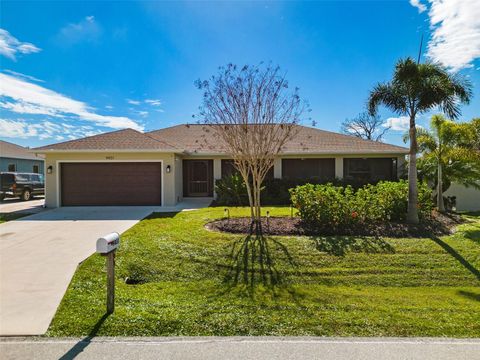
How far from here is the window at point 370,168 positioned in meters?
17.4

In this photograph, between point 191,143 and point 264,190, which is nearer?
point 264,190

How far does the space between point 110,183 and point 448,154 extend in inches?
611

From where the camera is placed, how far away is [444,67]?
30.2 ft

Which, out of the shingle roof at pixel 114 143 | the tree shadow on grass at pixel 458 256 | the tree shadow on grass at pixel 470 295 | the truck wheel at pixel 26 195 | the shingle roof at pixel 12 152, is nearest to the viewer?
the tree shadow on grass at pixel 470 295

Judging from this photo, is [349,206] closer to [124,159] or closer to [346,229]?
[346,229]

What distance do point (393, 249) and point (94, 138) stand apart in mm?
14461

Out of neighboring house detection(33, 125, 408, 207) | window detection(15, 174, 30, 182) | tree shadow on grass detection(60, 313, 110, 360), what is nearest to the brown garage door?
neighboring house detection(33, 125, 408, 207)

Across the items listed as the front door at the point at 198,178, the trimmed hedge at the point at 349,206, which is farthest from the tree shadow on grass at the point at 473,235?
the front door at the point at 198,178

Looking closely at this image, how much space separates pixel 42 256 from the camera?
6.78 metres

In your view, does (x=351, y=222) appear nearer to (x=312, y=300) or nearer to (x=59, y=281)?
(x=312, y=300)

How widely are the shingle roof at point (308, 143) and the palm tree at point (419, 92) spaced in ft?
20.8

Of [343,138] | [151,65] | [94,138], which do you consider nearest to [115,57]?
[151,65]

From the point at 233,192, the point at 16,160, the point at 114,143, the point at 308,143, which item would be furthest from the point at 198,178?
the point at 16,160

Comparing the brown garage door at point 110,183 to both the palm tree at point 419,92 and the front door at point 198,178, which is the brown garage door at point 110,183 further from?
the palm tree at point 419,92
